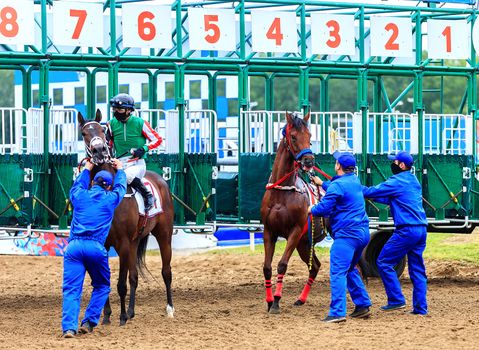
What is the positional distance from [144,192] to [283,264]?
1.55m

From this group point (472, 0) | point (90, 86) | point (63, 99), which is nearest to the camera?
point (90, 86)

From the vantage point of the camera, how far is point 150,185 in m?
10.2

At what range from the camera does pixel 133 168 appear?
9.88 metres

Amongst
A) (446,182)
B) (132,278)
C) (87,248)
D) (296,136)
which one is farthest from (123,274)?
(446,182)

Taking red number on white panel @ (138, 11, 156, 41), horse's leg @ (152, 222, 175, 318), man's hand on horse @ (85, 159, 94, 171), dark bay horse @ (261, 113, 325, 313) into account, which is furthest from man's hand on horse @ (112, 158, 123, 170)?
red number on white panel @ (138, 11, 156, 41)

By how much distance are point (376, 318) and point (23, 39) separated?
4.57 metres

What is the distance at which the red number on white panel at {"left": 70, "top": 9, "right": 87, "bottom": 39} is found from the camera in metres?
11.2

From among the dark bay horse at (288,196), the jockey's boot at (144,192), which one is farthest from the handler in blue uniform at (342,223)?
the jockey's boot at (144,192)

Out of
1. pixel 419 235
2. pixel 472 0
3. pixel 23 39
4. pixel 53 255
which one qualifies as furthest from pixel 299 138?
pixel 53 255

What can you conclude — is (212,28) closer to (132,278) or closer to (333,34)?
(333,34)

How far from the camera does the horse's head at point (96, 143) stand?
8.91 metres

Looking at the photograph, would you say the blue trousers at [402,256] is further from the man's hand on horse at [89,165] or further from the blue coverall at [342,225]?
the man's hand on horse at [89,165]

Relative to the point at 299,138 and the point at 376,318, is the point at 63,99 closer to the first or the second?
the point at 299,138

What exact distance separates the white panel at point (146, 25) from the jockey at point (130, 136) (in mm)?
1629
